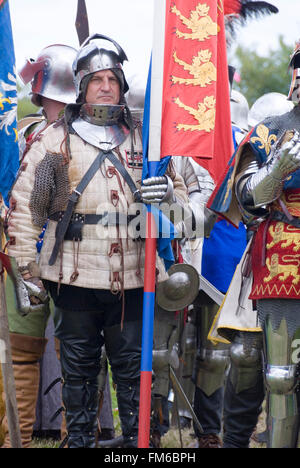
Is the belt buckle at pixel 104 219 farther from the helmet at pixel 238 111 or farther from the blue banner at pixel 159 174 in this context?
the helmet at pixel 238 111

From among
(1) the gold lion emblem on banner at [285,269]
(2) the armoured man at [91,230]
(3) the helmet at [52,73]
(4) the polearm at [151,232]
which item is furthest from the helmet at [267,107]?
(1) the gold lion emblem on banner at [285,269]

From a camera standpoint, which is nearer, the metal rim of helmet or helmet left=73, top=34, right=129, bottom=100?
the metal rim of helmet

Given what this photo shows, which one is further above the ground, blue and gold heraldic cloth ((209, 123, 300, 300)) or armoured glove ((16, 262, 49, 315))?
blue and gold heraldic cloth ((209, 123, 300, 300))

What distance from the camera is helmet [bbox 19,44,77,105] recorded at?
244 inches

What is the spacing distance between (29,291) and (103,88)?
42.3 inches

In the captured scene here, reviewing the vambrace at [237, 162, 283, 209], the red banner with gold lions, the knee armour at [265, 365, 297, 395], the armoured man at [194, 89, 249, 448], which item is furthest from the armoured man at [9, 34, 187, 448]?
the armoured man at [194, 89, 249, 448]

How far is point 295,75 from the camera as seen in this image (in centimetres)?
470

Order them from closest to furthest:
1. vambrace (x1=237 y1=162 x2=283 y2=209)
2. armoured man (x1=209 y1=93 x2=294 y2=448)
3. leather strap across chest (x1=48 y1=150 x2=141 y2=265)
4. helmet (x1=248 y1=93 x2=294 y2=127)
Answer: vambrace (x1=237 y1=162 x2=283 y2=209)
leather strap across chest (x1=48 y1=150 x2=141 y2=265)
armoured man (x1=209 y1=93 x2=294 y2=448)
helmet (x1=248 y1=93 x2=294 y2=127)

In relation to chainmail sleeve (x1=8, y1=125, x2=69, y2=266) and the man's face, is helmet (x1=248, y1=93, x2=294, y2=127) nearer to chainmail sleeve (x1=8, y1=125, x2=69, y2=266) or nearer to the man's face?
the man's face

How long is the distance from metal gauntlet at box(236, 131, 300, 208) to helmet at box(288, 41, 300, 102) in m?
0.23

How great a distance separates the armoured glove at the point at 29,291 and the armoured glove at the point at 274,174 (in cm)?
106

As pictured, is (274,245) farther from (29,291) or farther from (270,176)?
(29,291)

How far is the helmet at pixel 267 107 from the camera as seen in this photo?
7.50 m

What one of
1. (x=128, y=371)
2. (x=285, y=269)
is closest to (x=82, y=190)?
(x=128, y=371)
